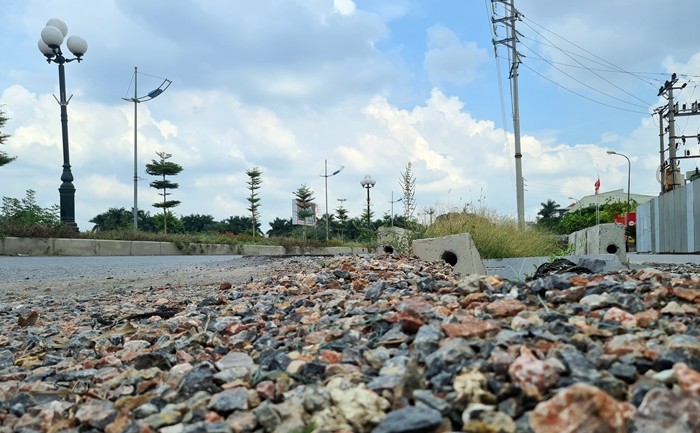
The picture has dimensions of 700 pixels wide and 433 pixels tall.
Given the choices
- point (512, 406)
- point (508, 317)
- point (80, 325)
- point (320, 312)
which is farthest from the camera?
point (80, 325)

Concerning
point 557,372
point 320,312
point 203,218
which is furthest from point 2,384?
point 203,218

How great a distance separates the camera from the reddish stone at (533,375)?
1.31 meters

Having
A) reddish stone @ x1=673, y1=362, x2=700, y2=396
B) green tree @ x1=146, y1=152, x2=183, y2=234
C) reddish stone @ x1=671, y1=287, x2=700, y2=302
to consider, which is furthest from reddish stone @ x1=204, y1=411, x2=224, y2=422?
green tree @ x1=146, y1=152, x2=183, y2=234

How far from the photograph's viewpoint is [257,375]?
1727 mm

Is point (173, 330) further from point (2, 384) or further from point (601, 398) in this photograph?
point (601, 398)

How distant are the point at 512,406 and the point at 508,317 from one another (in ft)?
2.50

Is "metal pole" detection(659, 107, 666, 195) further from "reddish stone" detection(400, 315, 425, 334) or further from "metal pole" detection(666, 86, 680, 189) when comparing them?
"reddish stone" detection(400, 315, 425, 334)

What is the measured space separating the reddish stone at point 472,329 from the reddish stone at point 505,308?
20 centimetres

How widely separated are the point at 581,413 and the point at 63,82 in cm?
1610

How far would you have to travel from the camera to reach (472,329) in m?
1.79

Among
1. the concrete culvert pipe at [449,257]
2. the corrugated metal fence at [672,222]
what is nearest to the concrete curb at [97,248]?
the concrete culvert pipe at [449,257]

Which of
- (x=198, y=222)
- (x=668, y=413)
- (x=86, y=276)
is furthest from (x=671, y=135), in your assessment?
(x=198, y=222)

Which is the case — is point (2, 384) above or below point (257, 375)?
below

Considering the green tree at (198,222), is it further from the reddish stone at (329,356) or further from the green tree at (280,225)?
the reddish stone at (329,356)
